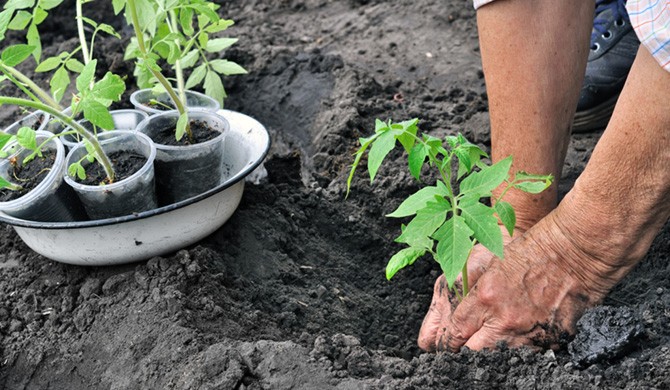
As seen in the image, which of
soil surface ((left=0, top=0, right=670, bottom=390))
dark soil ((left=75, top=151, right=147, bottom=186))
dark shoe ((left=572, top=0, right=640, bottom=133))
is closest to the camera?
soil surface ((left=0, top=0, right=670, bottom=390))

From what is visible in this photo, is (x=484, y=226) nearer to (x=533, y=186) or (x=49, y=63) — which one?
(x=533, y=186)

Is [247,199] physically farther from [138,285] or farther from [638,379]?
[638,379]

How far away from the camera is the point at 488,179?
1903 millimetres

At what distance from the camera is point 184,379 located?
1993 mm

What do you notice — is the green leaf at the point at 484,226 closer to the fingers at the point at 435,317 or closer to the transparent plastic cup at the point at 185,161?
the fingers at the point at 435,317

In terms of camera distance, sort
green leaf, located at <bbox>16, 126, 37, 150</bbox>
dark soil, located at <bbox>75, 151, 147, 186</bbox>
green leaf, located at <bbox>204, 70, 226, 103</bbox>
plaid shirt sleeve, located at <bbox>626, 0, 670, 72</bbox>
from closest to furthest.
Result: plaid shirt sleeve, located at <bbox>626, 0, 670, 72</bbox> < green leaf, located at <bbox>16, 126, 37, 150</bbox> < dark soil, located at <bbox>75, 151, 147, 186</bbox> < green leaf, located at <bbox>204, 70, 226, 103</bbox>

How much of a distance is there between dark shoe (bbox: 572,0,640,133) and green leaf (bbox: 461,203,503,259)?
63.9 inches

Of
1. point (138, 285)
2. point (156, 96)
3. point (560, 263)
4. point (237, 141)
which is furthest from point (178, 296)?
point (560, 263)

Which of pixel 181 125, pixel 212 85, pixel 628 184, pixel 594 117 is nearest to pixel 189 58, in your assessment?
pixel 212 85

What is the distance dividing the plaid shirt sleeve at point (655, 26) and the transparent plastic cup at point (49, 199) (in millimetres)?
1635

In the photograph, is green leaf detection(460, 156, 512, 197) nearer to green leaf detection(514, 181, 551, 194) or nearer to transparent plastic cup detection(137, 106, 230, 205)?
green leaf detection(514, 181, 551, 194)

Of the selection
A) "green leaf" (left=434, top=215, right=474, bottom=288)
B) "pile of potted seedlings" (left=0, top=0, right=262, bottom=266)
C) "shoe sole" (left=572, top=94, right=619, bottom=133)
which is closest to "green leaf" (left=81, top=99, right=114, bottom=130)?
"pile of potted seedlings" (left=0, top=0, right=262, bottom=266)

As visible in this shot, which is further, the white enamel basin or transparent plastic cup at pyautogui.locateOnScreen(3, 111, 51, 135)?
transparent plastic cup at pyautogui.locateOnScreen(3, 111, 51, 135)

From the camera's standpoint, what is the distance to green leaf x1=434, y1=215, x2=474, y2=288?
5.84 ft
